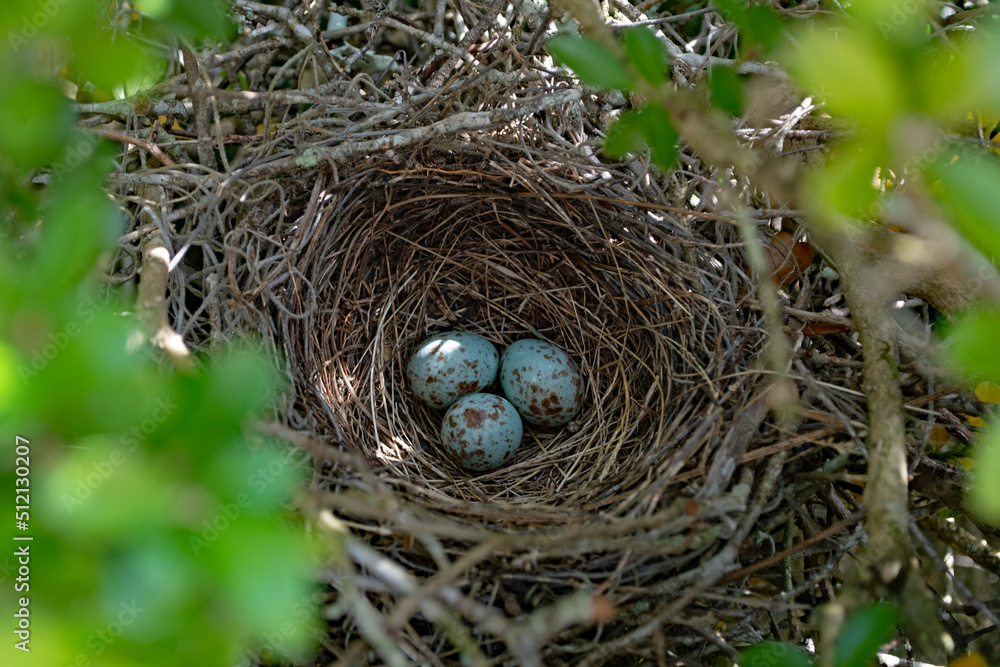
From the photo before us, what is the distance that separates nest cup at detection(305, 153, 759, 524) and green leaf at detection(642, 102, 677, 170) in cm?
75

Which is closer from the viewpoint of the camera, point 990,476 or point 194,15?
point 990,476

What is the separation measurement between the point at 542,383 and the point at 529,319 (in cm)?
34

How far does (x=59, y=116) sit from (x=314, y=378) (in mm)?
1005

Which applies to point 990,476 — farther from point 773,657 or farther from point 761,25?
point 761,25

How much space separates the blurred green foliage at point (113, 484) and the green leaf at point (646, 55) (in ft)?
1.96

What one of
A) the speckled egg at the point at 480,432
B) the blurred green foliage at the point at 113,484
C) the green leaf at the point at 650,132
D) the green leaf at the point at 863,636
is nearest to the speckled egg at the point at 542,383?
the speckled egg at the point at 480,432

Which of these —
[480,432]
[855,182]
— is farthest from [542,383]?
[855,182]

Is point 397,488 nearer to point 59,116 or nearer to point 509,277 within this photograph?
point 509,277

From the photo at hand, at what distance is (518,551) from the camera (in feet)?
4.17

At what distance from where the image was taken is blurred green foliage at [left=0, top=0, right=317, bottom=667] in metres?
0.52

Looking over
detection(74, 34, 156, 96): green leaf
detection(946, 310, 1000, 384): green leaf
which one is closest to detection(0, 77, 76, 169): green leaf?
detection(74, 34, 156, 96): green leaf

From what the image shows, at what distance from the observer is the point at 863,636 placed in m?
0.79

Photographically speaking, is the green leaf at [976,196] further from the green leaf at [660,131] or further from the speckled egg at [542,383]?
the speckled egg at [542,383]

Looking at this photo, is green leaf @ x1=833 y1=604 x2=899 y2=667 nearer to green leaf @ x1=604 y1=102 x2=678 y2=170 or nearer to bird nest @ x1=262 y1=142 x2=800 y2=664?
bird nest @ x1=262 y1=142 x2=800 y2=664
